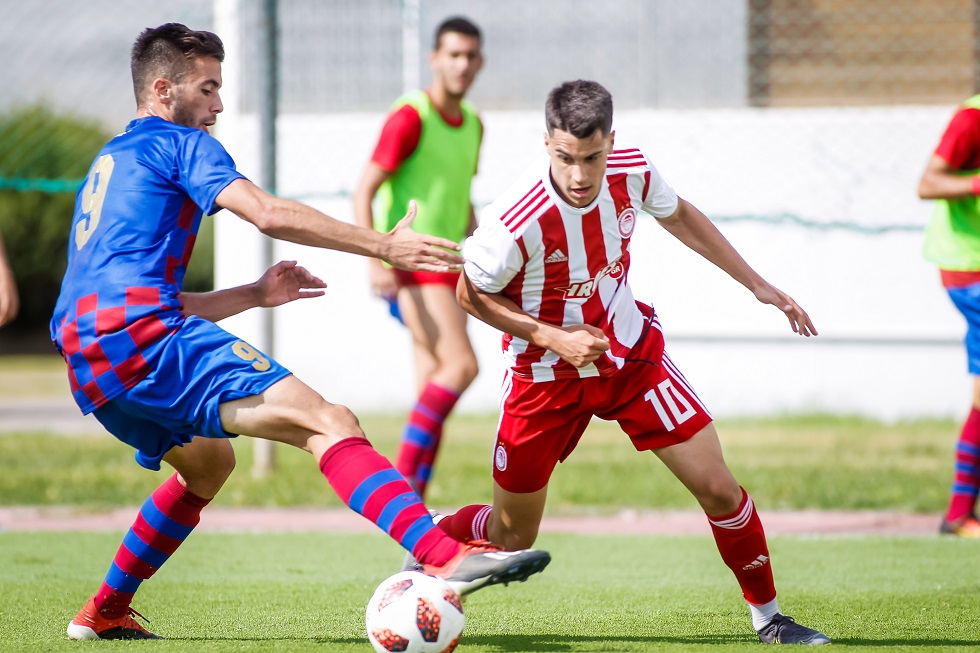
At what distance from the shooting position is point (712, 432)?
4.11 m

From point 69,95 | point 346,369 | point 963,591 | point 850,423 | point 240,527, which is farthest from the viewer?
point 346,369

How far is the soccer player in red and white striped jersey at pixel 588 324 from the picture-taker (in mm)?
3912

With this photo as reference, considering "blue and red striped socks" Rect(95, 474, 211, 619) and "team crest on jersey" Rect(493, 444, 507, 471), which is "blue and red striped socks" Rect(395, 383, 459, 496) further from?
"blue and red striped socks" Rect(95, 474, 211, 619)

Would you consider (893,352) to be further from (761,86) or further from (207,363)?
(207,363)

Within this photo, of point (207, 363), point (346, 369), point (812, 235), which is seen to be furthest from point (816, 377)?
point (207, 363)

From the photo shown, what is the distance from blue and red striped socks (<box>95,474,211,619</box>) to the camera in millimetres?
4160

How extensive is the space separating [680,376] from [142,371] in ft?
5.98

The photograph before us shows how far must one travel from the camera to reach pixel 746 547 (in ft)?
13.3

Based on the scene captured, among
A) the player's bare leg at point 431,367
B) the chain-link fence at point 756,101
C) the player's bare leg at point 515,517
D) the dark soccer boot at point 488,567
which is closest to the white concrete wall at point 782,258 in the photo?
the chain-link fence at point 756,101

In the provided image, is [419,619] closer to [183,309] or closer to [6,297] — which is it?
[183,309]

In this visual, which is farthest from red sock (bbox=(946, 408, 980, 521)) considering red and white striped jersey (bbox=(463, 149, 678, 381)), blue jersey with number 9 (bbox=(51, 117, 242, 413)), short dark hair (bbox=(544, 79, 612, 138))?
blue jersey with number 9 (bbox=(51, 117, 242, 413))

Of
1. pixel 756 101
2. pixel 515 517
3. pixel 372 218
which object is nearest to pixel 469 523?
pixel 515 517

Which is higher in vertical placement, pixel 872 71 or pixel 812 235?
pixel 872 71

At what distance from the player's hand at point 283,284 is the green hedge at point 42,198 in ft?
17.7
